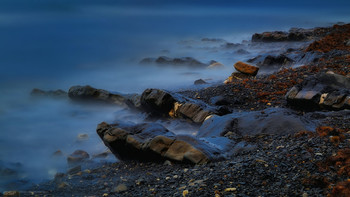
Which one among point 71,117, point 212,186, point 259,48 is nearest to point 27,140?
point 71,117

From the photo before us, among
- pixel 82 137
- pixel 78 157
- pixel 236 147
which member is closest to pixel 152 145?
pixel 236 147

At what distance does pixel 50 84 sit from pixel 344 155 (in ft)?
78.2

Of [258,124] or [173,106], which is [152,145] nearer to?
[258,124]

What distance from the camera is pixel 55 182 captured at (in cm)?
757

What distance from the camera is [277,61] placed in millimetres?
18141

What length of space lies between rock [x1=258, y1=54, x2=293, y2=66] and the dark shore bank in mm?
4853

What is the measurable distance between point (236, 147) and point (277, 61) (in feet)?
39.4

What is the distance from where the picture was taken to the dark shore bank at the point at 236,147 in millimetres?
4902

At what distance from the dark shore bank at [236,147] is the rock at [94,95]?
2.18 metres

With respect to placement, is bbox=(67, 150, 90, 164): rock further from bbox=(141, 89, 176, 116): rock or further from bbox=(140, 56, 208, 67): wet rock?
bbox=(140, 56, 208, 67): wet rock

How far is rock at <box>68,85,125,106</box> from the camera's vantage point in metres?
15.0

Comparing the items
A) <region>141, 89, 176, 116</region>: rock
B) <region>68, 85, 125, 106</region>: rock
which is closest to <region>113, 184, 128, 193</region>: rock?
<region>141, 89, 176, 116</region>: rock

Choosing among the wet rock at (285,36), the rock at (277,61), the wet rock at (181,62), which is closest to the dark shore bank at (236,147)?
the rock at (277,61)

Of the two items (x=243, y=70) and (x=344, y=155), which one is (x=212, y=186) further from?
(x=243, y=70)
